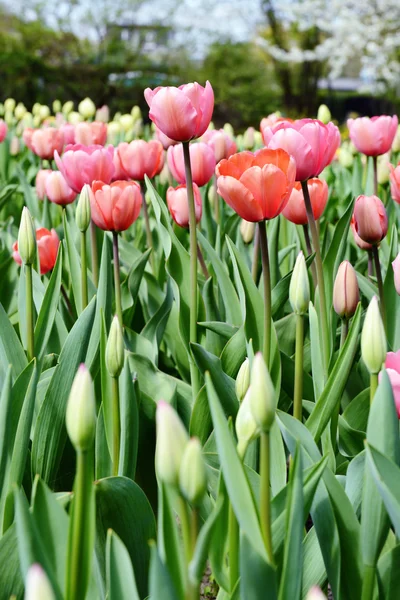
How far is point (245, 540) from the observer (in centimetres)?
60

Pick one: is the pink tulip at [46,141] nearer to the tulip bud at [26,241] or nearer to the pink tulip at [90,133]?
the pink tulip at [90,133]

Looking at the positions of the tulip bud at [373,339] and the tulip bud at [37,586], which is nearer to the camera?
the tulip bud at [37,586]

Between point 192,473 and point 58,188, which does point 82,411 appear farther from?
point 58,188

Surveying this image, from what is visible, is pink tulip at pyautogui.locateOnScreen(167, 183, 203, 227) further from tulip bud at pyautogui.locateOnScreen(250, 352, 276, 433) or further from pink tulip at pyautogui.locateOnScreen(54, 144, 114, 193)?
tulip bud at pyautogui.locateOnScreen(250, 352, 276, 433)

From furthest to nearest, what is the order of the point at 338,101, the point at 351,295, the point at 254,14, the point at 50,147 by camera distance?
1. the point at 338,101
2. the point at 254,14
3. the point at 50,147
4. the point at 351,295

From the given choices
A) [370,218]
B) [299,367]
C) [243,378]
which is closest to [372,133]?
[370,218]

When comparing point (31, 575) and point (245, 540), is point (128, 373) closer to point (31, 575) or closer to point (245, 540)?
point (245, 540)

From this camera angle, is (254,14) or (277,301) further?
(254,14)

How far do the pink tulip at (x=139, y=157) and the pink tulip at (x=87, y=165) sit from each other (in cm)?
17

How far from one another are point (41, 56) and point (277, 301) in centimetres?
1454

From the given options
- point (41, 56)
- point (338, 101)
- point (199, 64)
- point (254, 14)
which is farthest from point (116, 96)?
point (338, 101)

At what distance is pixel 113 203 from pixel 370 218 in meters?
0.47

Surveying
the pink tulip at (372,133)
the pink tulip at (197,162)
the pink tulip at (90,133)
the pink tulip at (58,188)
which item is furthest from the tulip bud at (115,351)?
the pink tulip at (90,133)

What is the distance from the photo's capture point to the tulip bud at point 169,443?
534 mm
